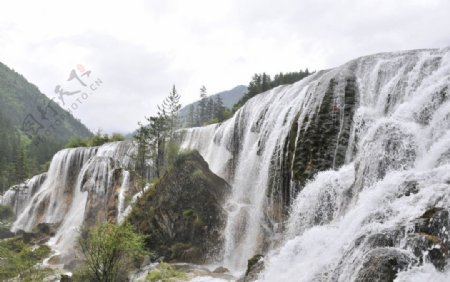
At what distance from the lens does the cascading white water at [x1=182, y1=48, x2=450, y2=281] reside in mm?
12664

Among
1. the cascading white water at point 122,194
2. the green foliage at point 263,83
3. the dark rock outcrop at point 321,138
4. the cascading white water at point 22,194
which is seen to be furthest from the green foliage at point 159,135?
the green foliage at point 263,83

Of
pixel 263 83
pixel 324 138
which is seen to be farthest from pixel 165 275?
pixel 263 83

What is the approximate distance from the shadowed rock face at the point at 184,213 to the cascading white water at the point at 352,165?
4.08 feet

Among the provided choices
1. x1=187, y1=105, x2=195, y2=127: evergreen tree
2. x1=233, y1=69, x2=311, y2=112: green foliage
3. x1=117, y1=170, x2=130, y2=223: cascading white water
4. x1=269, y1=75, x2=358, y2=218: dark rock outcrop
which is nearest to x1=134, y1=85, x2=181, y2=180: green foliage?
x1=117, y1=170, x2=130, y2=223: cascading white water

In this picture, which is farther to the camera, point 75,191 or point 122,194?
point 75,191

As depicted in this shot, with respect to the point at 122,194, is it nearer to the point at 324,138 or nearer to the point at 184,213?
the point at 184,213

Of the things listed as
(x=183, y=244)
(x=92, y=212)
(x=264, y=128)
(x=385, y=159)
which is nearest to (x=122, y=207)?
(x=92, y=212)

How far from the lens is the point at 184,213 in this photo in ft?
89.6

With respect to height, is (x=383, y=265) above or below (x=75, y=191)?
below

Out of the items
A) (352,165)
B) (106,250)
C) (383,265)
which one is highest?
(352,165)

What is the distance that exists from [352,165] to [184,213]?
12.3 metres

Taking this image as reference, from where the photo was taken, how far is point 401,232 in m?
10.7

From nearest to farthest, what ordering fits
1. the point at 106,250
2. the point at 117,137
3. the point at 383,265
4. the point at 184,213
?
the point at 383,265, the point at 106,250, the point at 184,213, the point at 117,137

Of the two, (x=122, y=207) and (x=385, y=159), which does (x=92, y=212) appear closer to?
(x=122, y=207)
